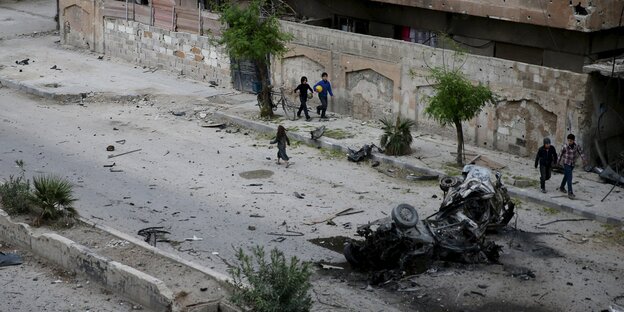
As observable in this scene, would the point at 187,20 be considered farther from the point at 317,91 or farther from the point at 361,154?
the point at 361,154

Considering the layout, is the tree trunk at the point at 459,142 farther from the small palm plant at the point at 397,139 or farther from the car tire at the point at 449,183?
the car tire at the point at 449,183

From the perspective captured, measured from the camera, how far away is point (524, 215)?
22.2 meters

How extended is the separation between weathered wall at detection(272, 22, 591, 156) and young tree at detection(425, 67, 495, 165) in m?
1.41

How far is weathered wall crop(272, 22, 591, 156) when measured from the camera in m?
25.0

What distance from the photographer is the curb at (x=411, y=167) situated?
22078mm

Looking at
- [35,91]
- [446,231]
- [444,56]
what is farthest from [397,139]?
[35,91]

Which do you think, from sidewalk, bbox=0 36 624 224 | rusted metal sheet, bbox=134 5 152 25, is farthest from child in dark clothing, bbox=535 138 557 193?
rusted metal sheet, bbox=134 5 152 25

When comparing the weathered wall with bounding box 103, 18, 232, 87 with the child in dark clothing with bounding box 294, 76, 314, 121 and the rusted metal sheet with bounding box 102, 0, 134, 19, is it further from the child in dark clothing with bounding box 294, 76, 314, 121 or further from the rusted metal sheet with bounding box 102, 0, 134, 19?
the child in dark clothing with bounding box 294, 76, 314, 121

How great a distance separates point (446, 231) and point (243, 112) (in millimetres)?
12052

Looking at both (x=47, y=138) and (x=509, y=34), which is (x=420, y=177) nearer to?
(x=509, y=34)

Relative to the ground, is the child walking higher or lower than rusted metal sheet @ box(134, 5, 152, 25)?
lower

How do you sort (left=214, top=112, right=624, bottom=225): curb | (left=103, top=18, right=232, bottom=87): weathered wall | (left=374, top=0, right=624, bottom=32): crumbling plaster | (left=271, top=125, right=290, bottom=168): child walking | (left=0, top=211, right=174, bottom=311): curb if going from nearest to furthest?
(left=0, top=211, right=174, bottom=311): curb
(left=214, top=112, right=624, bottom=225): curb
(left=271, top=125, right=290, bottom=168): child walking
(left=374, top=0, right=624, bottom=32): crumbling plaster
(left=103, top=18, right=232, bottom=87): weathered wall

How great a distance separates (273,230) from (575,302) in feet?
20.4

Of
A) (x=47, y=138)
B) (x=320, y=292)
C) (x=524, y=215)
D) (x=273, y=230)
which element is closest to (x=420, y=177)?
(x=524, y=215)
